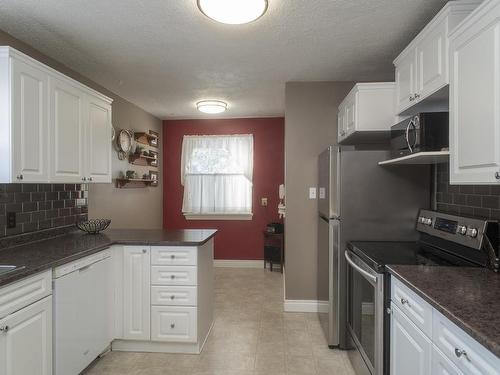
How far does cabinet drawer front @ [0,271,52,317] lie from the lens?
1.50 meters

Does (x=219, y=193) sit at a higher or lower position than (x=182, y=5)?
lower

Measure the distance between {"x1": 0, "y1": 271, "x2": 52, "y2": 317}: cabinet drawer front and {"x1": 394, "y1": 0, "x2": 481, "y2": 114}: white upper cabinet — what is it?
2374mm

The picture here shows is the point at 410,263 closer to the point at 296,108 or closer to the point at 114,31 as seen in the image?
the point at 296,108

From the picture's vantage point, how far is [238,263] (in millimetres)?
5250

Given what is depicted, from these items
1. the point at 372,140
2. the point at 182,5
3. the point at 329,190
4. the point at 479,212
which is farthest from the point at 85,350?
the point at 372,140

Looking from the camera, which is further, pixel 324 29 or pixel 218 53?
pixel 218 53

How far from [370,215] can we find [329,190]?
0.36 metres

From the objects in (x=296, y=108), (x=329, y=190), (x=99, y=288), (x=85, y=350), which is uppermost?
(x=296, y=108)

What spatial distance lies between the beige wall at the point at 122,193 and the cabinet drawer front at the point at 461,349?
3.07 metres

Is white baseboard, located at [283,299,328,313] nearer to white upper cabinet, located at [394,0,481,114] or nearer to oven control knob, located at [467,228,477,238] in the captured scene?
oven control knob, located at [467,228,477,238]

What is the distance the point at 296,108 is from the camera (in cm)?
341

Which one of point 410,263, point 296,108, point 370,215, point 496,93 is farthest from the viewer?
point 296,108

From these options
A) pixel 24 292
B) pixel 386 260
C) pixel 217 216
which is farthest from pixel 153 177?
pixel 386 260

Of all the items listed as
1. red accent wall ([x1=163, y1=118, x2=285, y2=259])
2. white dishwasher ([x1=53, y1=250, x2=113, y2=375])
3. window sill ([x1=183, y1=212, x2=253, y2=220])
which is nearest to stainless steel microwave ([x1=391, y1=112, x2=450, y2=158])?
white dishwasher ([x1=53, y1=250, x2=113, y2=375])
